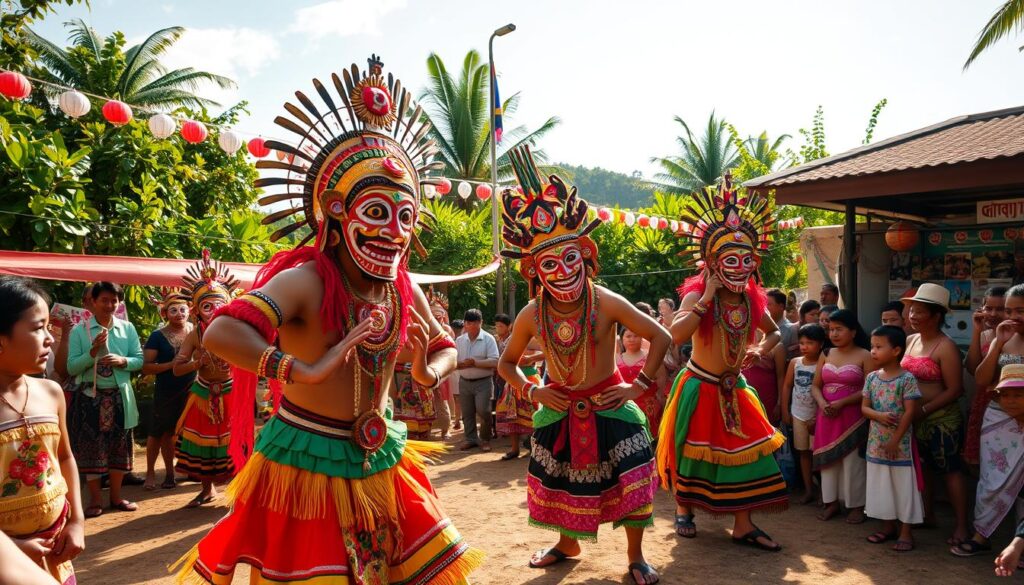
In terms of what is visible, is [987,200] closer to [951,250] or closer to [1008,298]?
[951,250]

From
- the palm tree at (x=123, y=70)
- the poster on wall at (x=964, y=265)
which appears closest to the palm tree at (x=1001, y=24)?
the poster on wall at (x=964, y=265)

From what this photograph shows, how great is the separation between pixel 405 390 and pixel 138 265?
3329mm

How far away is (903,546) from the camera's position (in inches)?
212

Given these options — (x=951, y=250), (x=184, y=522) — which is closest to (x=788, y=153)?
(x=951, y=250)

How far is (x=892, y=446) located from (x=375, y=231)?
173 inches

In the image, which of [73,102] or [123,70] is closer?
[73,102]

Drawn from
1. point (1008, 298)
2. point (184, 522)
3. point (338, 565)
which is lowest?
point (184, 522)

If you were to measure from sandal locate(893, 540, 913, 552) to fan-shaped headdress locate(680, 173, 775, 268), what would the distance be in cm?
239

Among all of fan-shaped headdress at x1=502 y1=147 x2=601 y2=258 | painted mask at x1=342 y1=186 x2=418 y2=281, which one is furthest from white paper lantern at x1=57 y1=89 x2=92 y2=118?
painted mask at x1=342 y1=186 x2=418 y2=281

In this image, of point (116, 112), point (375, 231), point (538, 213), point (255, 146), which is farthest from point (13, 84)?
point (375, 231)

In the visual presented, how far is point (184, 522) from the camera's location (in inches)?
259

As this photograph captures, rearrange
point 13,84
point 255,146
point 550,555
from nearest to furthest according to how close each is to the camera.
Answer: point 550,555
point 13,84
point 255,146

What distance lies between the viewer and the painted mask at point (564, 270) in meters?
4.71

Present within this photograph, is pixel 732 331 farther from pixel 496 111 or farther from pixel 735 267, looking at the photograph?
pixel 496 111
